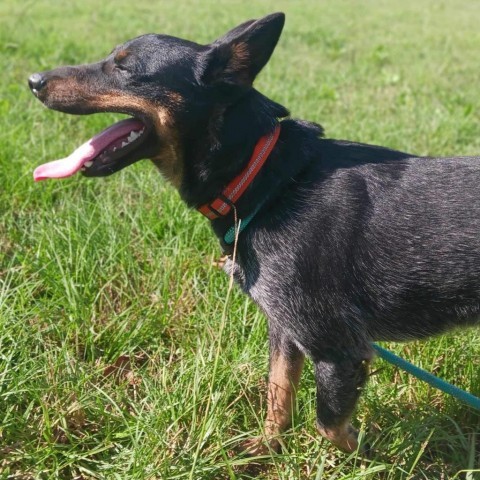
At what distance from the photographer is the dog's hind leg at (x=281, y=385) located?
2727mm

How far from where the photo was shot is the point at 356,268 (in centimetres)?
255

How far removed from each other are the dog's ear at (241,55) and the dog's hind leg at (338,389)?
47.6 inches

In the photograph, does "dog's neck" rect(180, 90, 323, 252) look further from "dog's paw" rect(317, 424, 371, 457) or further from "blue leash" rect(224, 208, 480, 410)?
"dog's paw" rect(317, 424, 371, 457)

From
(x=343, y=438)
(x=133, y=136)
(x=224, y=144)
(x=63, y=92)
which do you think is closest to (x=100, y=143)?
(x=133, y=136)

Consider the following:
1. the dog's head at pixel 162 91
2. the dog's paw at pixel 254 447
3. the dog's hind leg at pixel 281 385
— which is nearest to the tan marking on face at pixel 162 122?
the dog's head at pixel 162 91

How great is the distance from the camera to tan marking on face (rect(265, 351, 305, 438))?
2734 mm

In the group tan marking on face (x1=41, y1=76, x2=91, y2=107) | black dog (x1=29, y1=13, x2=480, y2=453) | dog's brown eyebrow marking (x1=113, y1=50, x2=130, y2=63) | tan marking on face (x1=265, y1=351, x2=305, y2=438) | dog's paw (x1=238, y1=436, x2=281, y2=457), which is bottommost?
dog's paw (x1=238, y1=436, x2=281, y2=457)

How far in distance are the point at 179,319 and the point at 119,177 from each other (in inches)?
59.5

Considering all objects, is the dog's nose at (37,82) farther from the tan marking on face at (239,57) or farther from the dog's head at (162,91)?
the tan marking on face at (239,57)

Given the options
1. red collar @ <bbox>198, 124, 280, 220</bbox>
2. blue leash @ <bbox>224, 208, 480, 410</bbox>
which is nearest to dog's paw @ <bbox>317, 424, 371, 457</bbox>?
blue leash @ <bbox>224, 208, 480, 410</bbox>

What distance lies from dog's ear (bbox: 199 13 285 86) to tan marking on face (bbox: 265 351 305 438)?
1210mm

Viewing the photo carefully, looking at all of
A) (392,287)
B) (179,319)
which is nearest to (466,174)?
(392,287)

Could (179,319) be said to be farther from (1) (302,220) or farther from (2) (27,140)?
(2) (27,140)

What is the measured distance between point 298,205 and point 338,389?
2.48ft
